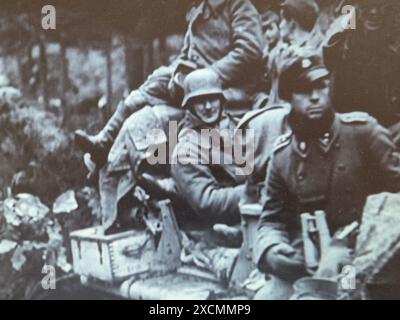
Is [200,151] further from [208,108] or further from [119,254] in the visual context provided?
[119,254]

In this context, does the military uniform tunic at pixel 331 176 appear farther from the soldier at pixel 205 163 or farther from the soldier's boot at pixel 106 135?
the soldier's boot at pixel 106 135

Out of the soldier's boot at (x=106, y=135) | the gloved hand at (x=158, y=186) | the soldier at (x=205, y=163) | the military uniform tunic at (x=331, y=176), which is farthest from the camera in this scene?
the soldier's boot at (x=106, y=135)

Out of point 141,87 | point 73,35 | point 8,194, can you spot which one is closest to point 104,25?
Result: point 73,35

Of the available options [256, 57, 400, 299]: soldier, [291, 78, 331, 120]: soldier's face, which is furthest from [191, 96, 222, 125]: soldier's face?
[291, 78, 331, 120]: soldier's face

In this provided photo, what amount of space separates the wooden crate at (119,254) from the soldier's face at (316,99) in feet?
4.56

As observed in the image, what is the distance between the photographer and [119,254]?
14.4 feet

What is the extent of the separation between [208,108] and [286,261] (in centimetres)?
113

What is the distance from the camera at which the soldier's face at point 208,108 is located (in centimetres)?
422

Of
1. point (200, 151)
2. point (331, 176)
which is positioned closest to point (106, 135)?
point (200, 151)

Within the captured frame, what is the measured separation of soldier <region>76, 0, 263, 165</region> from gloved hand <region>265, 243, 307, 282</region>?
944 millimetres

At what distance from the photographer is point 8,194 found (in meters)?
4.54

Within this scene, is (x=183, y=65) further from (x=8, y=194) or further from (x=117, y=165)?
(x=8, y=194)

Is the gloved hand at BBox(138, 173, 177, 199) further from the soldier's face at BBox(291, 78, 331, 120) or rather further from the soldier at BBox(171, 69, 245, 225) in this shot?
the soldier's face at BBox(291, 78, 331, 120)

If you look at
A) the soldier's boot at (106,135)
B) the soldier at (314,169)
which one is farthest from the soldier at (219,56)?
the soldier at (314,169)
